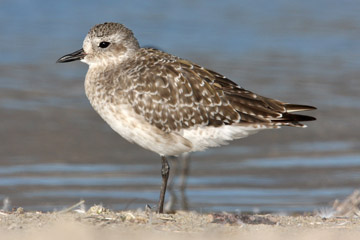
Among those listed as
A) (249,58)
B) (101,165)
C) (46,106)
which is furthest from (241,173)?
(249,58)

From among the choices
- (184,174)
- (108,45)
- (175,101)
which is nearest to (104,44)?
(108,45)

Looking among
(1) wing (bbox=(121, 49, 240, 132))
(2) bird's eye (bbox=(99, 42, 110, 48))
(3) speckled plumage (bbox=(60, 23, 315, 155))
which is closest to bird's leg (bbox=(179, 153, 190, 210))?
(3) speckled plumage (bbox=(60, 23, 315, 155))

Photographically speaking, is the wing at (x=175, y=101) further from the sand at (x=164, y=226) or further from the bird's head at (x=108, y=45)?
the sand at (x=164, y=226)

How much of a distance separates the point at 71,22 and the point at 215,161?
28.4 ft

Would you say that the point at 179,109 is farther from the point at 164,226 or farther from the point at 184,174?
the point at 184,174

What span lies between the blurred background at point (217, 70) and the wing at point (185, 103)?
1726 mm

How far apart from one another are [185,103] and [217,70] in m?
7.31

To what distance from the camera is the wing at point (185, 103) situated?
849 centimetres

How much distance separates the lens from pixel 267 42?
60.0 feet

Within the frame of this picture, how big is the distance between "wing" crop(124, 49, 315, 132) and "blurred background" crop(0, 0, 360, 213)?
1.73m

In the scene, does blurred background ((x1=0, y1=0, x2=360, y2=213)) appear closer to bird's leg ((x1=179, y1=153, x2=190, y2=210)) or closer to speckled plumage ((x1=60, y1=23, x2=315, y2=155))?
bird's leg ((x1=179, y1=153, x2=190, y2=210))

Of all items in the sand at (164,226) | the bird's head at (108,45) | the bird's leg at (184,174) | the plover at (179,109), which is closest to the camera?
the sand at (164,226)

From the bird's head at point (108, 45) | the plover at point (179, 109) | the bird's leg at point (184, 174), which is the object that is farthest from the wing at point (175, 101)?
the bird's leg at point (184, 174)

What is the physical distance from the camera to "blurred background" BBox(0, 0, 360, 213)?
416 inches
